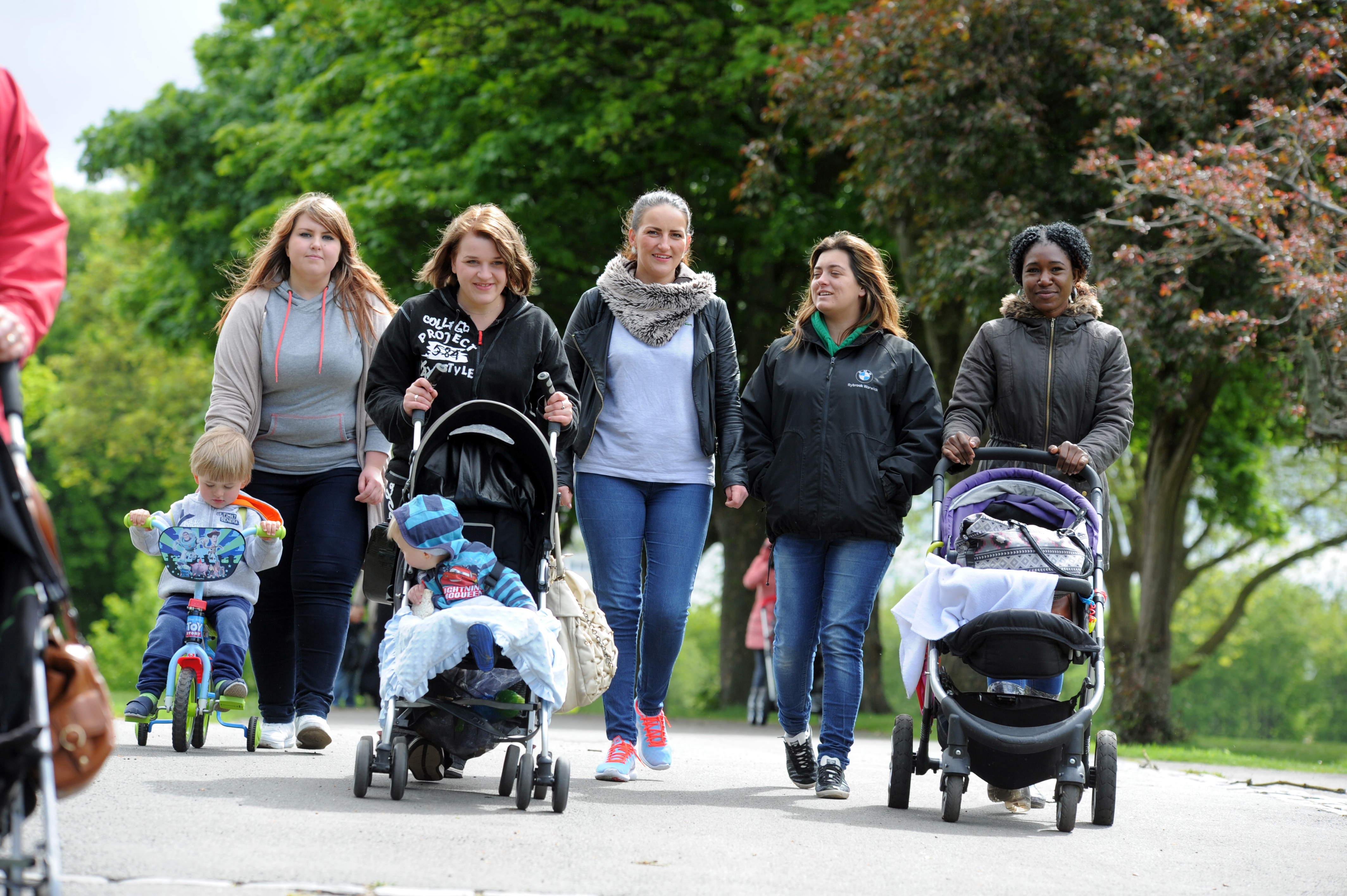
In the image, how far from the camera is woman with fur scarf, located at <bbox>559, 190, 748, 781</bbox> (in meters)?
6.30

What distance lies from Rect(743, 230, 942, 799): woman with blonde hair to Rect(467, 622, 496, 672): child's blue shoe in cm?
158

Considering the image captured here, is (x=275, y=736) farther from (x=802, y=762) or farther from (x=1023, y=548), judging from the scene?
(x=1023, y=548)

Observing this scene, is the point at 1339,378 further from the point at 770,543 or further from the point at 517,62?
the point at 517,62

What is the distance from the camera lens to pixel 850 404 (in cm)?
607

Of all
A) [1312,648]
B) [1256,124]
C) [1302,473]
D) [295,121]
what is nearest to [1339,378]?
[1256,124]

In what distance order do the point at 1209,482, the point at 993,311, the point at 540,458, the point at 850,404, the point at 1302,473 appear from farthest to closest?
the point at 1302,473
the point at 1209,482
the point at 993,311
the point at 850,404
the point at 540,458

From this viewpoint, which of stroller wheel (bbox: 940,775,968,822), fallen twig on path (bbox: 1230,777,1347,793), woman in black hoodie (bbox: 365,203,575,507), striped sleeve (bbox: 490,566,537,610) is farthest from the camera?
fallen twig on path (bbox: 1230,777,1347,793)

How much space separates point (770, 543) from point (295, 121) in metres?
14.1

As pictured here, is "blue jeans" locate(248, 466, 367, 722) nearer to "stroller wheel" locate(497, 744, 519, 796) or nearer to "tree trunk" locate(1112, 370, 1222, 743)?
"stroller wheel" locate(497, 744, 519, 796)

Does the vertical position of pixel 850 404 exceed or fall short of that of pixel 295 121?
it falls short

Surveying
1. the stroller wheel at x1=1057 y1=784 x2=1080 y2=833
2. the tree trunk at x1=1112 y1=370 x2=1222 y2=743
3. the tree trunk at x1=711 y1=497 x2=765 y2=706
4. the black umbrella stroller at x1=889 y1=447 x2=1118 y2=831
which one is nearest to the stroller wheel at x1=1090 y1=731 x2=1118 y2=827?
the black umbrella stroller at x1=889 y1=447 x2=1118 y2=831

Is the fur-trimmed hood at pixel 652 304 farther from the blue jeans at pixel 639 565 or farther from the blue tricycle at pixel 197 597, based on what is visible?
the blue tricycle at pixel 197 597

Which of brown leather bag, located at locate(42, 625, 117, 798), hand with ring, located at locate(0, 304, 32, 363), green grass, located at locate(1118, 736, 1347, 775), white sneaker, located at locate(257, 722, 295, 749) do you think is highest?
hand with ring, located at locate(0, 304, 32, 363)

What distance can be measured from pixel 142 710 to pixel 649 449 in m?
2.48
